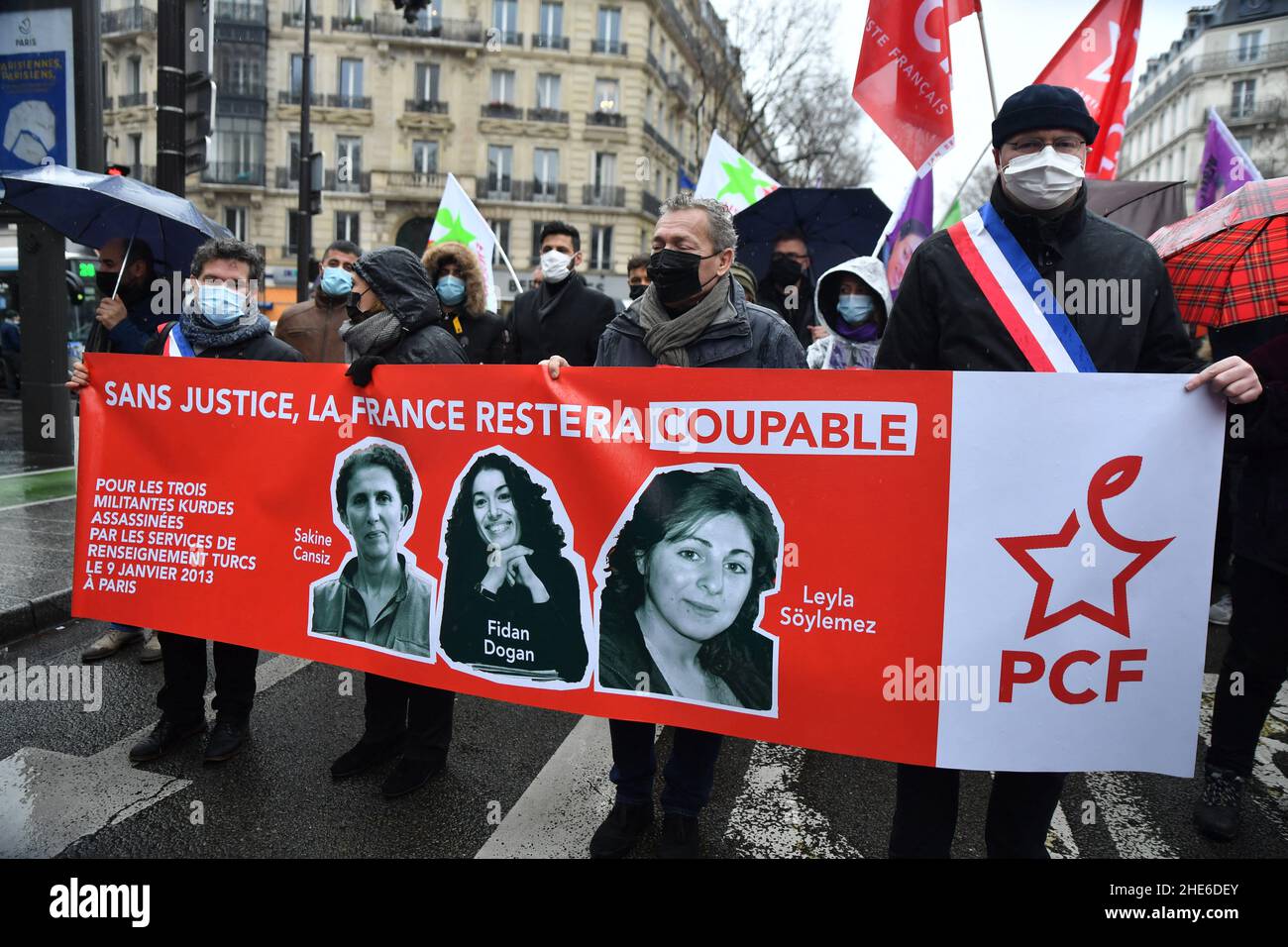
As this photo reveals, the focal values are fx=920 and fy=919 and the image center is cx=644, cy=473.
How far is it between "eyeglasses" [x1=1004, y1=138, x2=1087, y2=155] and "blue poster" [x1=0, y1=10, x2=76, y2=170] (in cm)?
957

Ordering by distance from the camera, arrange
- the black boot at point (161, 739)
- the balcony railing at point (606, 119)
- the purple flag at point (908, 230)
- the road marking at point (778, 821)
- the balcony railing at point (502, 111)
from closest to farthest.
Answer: the road marking at point (778, 821)
the black boot at point (161, 739)
the purple flag at point (908, 230)
the balcony railing at point (502, 111)
the balcony railing at point (606, 119)

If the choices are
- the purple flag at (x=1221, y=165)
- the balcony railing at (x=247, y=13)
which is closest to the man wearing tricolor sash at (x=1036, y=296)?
the purple flag at (x=1221, y=165)

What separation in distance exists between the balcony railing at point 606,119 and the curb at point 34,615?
4073cm

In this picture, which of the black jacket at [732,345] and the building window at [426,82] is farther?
the building window at [426,82]

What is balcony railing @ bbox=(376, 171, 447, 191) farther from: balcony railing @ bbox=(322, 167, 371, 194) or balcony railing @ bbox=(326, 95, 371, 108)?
balcony railing @ bbox=(326, 95, 371, 108)

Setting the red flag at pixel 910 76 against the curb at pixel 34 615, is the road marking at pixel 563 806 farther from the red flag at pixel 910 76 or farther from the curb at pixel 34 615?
the red flag at pixel 910 76

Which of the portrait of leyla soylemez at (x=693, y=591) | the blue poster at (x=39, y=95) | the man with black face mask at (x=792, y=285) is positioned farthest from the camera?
the blue poster at (x=39, y=95)

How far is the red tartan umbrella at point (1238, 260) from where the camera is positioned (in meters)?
2.94

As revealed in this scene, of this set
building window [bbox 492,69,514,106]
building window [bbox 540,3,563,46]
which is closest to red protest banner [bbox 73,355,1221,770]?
building window [bbox 492,69,514,106]

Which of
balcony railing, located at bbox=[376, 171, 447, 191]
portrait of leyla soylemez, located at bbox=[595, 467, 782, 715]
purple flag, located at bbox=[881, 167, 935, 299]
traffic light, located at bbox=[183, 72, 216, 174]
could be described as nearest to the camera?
portrait of leyla soylemez, located at bbox=[595, 467, 782, 715]

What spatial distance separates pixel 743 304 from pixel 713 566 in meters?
0.91

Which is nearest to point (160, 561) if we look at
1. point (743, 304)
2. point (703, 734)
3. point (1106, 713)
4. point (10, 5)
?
point (703, 734)

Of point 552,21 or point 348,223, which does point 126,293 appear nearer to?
point 348,223

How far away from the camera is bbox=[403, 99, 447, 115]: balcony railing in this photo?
41.6m
